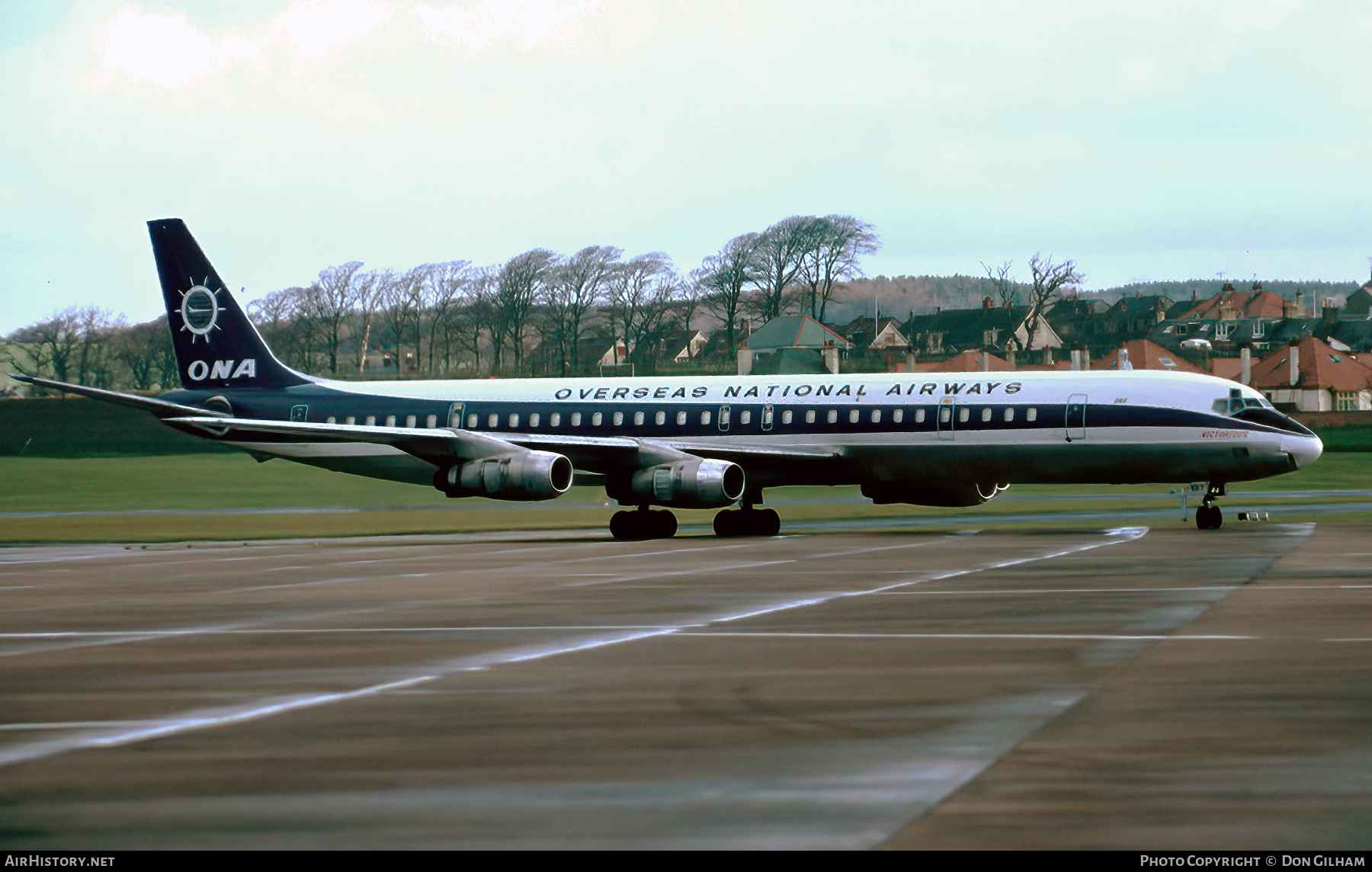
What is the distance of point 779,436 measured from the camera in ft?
116

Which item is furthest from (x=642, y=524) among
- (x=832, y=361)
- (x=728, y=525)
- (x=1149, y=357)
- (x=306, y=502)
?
(x=1149, y=357)

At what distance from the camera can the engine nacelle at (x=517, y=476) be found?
3356 centimetres

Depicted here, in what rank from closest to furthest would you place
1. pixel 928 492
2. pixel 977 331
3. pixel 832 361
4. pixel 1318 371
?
1. pixel 928 492
2. pixel 832 361
3. pixel 1318 371
4. pixel 977 331

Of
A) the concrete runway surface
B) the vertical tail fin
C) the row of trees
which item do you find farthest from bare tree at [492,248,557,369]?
the concrete runway surface

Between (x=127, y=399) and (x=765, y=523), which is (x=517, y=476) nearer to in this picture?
(x=765, y=523)

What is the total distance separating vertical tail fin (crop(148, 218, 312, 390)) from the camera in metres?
42.8

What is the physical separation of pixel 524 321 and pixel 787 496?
65655mm

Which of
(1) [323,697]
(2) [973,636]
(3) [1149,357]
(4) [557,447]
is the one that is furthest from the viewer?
(3) [1149,357]

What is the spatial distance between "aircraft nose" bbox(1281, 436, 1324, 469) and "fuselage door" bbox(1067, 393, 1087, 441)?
3.92m

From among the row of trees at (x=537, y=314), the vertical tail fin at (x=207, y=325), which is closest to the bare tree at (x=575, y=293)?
the row of trees at (x=537, y=314)

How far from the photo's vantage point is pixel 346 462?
4038 centimetres

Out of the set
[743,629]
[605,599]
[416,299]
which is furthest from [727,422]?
[416,299]

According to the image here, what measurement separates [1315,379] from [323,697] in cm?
11669

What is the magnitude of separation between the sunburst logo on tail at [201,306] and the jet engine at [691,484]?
15.8 m
